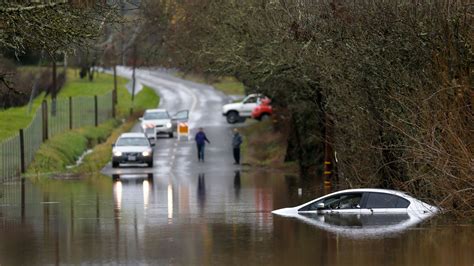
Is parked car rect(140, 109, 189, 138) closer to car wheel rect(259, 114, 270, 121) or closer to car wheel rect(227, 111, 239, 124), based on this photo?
car wheel rect(259, 114, 270, 121)

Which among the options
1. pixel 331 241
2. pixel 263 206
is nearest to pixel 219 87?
pixel 263 206

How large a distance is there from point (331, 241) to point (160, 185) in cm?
1850

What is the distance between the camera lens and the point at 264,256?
18.3 m

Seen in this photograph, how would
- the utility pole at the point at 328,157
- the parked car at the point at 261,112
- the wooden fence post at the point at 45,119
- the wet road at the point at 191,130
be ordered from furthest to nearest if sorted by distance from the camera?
the parked car at the point at 261,112, the wooden fence post at the point at 45,119, the wet road at the point at 191,130, the utility pole at the point at 328,157

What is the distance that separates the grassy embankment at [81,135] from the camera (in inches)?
1839

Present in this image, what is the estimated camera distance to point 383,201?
2394 centimetres

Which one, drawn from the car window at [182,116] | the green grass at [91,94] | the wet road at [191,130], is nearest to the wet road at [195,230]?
the wet road at [191,130]

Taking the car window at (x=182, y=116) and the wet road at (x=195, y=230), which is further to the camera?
the car window at (x=182, y=116)

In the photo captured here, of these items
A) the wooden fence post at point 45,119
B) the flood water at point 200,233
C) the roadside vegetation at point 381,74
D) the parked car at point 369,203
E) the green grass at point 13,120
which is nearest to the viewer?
the flood water at point 200,233

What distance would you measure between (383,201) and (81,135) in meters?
36.8

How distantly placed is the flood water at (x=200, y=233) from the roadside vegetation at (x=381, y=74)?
1.70m

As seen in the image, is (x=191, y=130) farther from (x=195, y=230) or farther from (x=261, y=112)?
(x=195, y=230)

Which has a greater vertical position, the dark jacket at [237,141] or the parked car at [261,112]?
the parked car at [261,112]

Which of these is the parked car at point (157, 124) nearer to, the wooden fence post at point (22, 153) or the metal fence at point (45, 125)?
the metal fence at point (45, 125)
